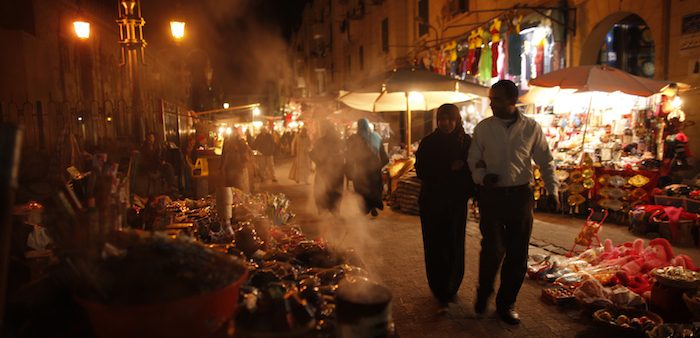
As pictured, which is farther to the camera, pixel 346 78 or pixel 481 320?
pixel 346 78

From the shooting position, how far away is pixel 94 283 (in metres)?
1.89

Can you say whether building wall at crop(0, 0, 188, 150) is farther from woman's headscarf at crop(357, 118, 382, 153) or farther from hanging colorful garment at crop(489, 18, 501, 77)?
hanging colorful garment at crop(489, 18, 501, 77)

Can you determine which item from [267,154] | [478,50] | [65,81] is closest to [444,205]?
[478,50]

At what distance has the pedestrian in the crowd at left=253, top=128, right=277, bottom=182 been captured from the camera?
15.8 meters

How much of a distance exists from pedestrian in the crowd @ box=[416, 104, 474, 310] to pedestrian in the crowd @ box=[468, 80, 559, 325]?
0.22 metres

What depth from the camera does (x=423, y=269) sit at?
5.67 m

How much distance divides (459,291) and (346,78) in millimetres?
29719

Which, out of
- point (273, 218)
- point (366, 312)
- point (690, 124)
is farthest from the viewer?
point (690, 124)

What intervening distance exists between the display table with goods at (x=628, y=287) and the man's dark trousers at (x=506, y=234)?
0.77 m

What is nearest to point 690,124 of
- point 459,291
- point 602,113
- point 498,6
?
point 602,113

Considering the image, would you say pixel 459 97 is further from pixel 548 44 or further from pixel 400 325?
pixel 400 325

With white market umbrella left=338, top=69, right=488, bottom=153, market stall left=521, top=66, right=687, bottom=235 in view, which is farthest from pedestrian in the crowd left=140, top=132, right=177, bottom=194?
market stall left=521, top=66, right=687, bottom=235

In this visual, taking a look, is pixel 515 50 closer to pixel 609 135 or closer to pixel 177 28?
pixel 609 135

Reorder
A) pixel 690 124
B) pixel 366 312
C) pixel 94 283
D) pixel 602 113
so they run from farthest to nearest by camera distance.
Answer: pixel 602 113 → pixel 690 124 → pixel 366 312 → pixel 94 283
